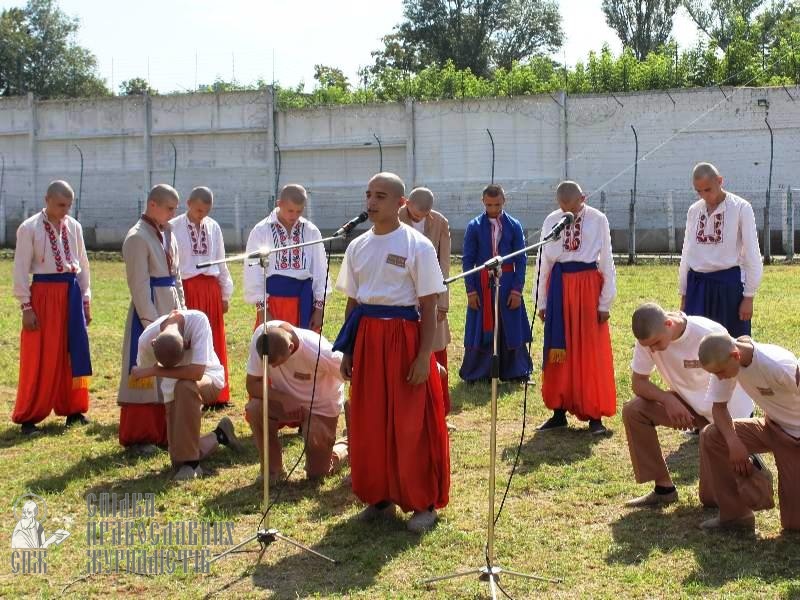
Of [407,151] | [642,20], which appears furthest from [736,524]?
[642,20]

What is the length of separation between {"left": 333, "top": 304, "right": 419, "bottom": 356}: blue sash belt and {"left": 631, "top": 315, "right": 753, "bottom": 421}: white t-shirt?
1.38 m

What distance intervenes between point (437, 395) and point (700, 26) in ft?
143

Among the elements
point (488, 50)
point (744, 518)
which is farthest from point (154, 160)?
point (744, 518)

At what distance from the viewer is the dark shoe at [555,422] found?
8.12 m

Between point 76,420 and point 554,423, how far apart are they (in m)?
4.10

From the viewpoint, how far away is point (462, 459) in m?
7.19

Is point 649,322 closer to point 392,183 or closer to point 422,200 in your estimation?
point 392,183

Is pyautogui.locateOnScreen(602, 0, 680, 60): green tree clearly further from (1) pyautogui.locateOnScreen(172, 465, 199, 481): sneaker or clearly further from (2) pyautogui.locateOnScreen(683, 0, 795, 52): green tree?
(1) pyautogui.locateOnScreen(172, 465, 199, 481): sneaker

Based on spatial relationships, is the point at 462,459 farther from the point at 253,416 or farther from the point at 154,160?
the point at 154,160

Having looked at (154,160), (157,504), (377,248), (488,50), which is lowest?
(157,504)

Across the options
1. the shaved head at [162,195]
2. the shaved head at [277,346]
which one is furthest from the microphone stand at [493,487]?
the shaved head at [162,195]

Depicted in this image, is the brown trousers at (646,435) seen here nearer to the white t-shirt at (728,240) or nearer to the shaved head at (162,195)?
the white t-shirt at (728,240)

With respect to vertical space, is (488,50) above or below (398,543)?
above

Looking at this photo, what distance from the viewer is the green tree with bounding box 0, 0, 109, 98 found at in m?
46.1
